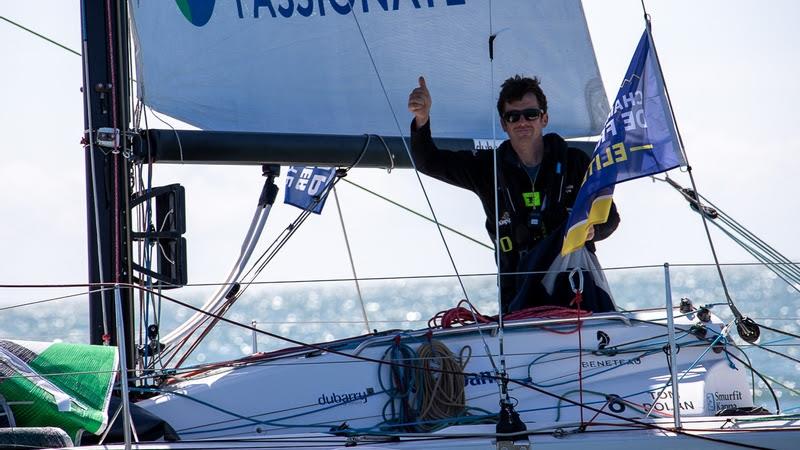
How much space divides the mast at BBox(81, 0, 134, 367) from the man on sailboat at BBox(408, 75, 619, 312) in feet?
3.67

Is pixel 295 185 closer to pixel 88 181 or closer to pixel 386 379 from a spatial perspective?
pixel 88 181

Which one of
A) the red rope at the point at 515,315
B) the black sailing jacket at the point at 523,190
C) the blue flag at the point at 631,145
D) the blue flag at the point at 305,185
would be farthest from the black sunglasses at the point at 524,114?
the blue flag at the point at 305,185

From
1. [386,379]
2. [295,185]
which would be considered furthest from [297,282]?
[295,185]

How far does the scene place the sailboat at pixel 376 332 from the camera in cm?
430

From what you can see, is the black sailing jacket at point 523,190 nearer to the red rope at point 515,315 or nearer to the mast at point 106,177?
the red rope at point 515,315

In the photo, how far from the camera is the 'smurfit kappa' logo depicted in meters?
5.49

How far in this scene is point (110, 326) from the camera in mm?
4930

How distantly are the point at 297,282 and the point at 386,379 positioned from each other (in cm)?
60

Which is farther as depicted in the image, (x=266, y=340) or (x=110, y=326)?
(x=266, y=340)

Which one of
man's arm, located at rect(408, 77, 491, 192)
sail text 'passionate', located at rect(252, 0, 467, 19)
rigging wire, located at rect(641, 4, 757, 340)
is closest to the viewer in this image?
rigging wire, located at rect(641, 4, 757, 340)

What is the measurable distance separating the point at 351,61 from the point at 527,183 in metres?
1.08

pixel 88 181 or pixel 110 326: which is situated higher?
pixel 88 181

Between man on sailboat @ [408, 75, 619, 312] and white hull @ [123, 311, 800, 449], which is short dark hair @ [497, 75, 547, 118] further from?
white hull @ [123, 311, 800, 449]

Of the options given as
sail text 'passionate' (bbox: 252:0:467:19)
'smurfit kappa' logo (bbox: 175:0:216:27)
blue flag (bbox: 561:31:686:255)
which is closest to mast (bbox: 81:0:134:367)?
'smurfit kappa' logo (bbox: 175:0:216:27)
